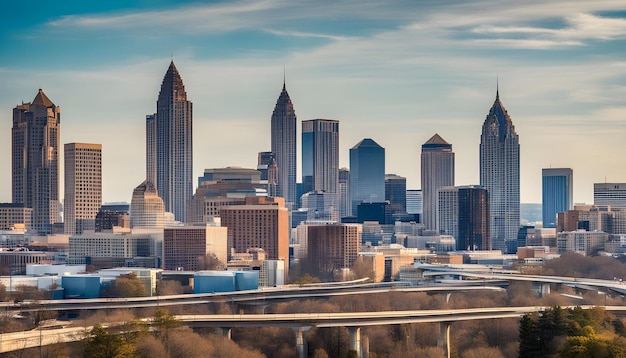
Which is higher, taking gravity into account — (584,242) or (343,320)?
(584,242)

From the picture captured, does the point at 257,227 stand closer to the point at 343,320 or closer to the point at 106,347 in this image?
the point at 343,320

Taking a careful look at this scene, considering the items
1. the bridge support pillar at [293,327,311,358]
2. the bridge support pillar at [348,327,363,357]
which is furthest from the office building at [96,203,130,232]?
the bridge support pillar at [348,327,363,357]

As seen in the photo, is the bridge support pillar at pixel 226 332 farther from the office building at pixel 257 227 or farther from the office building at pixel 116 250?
the office building at pixel 257 227

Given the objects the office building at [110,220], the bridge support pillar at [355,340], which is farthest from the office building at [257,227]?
the bridge support pillar at [355,340]

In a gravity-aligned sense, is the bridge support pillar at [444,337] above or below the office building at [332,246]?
below

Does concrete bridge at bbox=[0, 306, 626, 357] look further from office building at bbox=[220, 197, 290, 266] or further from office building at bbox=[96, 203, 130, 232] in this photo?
office building at bbox=[96, 203, 130, 232]

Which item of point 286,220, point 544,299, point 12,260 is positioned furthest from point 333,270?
point 544,299

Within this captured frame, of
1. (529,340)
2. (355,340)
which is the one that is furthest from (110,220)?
(529,340)
